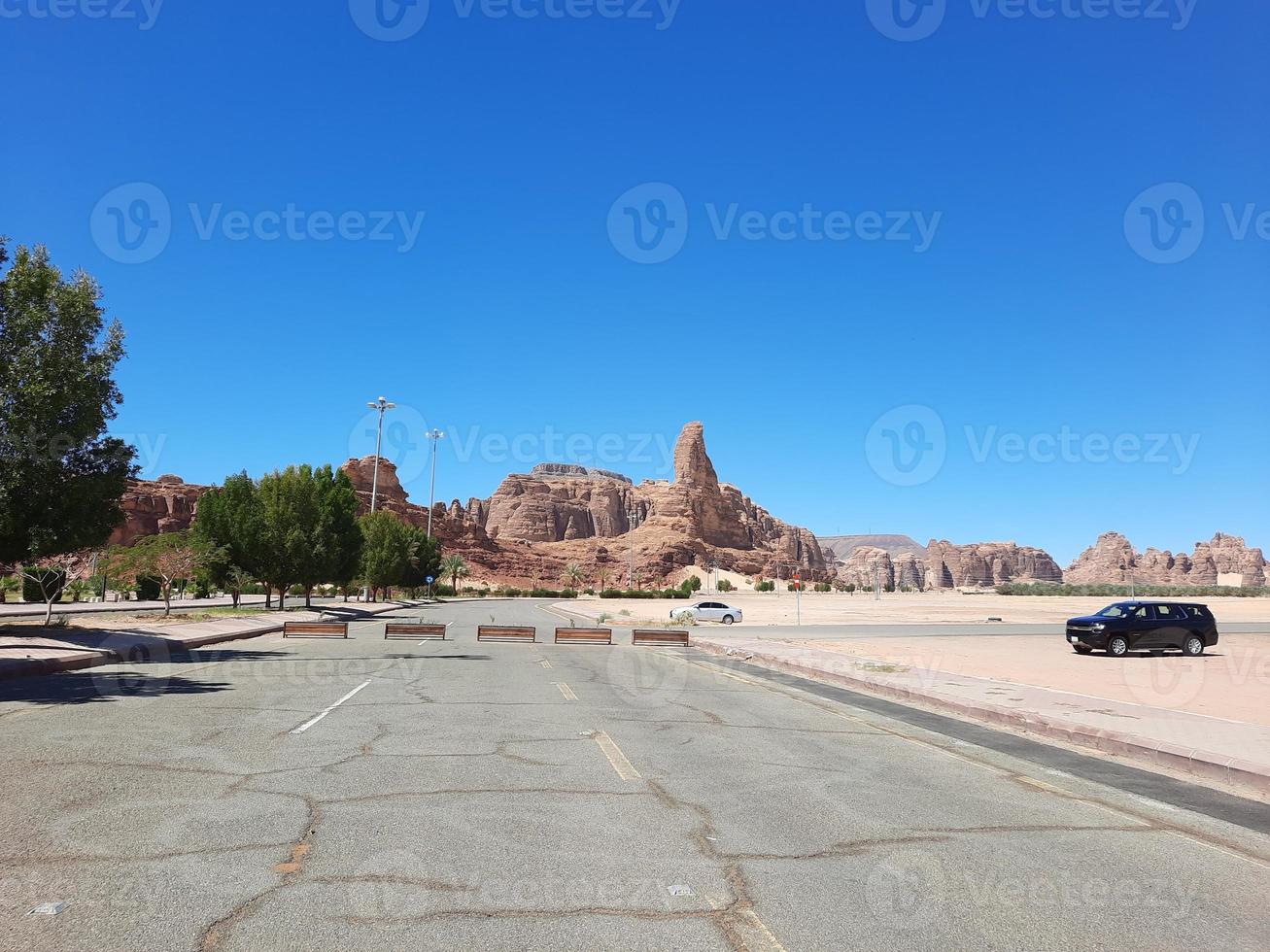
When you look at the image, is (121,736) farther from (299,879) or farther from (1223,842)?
(1223,842)

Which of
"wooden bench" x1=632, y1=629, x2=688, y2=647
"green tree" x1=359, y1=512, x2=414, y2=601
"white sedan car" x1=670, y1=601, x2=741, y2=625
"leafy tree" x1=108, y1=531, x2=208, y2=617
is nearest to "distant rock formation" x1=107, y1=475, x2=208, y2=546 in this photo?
"green tree" x1=359, y1=512, x2=414, y2=601

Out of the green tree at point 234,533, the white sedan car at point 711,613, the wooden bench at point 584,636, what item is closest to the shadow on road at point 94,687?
the wooden bench at point 584,636

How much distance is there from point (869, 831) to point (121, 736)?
7.74 metres

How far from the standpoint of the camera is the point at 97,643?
20.6m

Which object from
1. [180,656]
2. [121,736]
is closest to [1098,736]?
[121,736]

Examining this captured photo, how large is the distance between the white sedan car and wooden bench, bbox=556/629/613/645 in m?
22.0

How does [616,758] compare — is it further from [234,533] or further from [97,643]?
[234,533]

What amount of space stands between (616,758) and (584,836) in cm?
293

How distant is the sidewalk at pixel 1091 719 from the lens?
9.44m

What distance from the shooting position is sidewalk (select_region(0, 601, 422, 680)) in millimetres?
15979

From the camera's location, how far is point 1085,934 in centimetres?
456

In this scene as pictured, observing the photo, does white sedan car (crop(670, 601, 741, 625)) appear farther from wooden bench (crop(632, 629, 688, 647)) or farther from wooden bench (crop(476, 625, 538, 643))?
wooden bench (crop(476, 625, 538, 643))

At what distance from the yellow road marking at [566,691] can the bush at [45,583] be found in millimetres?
18051

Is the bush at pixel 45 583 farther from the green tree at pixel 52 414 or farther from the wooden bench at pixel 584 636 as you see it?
the wooden bench at pixel 584 636
